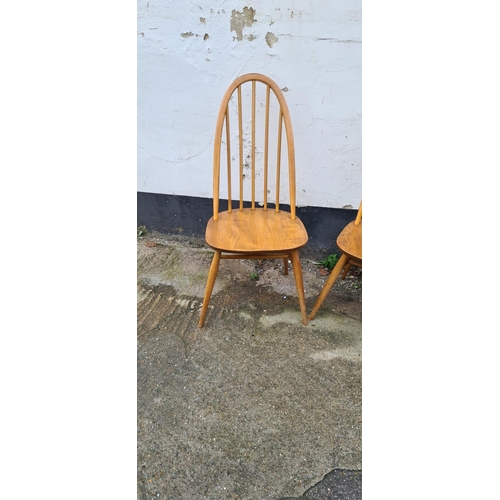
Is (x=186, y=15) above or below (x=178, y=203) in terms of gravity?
above

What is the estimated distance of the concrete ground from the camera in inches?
44.3

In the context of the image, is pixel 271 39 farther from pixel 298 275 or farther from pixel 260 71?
pixel 298 275

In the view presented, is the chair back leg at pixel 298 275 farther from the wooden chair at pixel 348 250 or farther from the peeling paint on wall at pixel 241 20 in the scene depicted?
the peeling paint on wall at pixel 241 20

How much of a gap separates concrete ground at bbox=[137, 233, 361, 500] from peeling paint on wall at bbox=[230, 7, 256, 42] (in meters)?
1.17

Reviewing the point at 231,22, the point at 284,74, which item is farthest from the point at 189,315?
the point at 231,22

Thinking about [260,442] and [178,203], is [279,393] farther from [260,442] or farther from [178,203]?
[178,203]

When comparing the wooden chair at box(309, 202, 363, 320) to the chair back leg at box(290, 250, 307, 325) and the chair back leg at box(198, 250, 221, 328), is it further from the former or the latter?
the chair back leg at box(198, 250, 221, 328)

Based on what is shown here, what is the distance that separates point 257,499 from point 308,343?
650 mm

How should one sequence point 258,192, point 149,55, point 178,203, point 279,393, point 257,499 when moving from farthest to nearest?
point 178,203, point 258,192, point 149,55, point 279,393, point 257,499

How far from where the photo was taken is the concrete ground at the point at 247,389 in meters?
1.12

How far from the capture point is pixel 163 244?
2379 mm

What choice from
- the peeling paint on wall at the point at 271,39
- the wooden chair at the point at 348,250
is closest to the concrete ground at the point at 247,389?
the wooden chair at the point at 348,250

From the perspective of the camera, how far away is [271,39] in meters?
1.82

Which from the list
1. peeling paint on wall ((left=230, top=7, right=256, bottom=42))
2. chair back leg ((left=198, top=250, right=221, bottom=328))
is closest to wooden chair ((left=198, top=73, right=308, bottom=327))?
chair back leg ((left=198, top=250, right=221, bottom=328))
